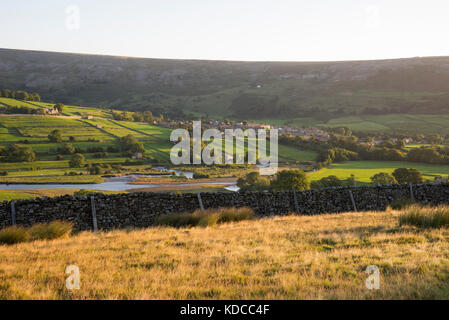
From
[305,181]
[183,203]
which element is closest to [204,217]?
[183,203]

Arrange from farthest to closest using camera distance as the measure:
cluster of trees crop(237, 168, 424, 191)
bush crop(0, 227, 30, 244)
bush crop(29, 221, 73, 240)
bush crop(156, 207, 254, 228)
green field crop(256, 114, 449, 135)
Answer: green field crop(256, 114, 449, 135) < cluster of trees crop(237, 168, 424, 191) < bush crop(156, 207, 254, 228) < bush crop(29, 221, 73, 240) < bush crop(0, 227, 30, 244)

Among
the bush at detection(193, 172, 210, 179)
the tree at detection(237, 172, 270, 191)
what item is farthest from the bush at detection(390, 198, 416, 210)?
the bush at detection(193, 172, 210, 179)

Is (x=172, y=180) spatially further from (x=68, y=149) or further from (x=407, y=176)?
→ (x=407, y=176)

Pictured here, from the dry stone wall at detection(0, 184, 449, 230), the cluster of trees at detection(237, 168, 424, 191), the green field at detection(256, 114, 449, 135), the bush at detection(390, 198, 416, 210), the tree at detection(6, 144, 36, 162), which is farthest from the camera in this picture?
the green field at detection(256, 114, 449, 135)

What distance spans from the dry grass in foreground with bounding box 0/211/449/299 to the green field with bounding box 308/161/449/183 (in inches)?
1898

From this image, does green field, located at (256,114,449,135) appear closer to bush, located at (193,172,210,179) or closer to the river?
bush, located at (193,172,210,179)

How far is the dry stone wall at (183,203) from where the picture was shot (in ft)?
47.4

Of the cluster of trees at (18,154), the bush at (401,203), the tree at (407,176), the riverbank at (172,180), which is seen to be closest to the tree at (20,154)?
the cluster of trees at (18,154)

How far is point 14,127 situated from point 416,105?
157 m

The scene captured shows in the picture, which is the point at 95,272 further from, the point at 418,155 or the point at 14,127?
the point at 14,127

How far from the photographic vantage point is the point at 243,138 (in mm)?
105750

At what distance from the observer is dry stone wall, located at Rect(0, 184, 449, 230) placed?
47.4ft

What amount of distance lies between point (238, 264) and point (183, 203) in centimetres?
946

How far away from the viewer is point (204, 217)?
15.0 meters
